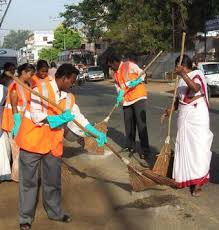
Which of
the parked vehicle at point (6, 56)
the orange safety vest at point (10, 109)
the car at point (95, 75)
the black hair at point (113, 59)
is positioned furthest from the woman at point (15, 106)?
the car at point (95, 75)

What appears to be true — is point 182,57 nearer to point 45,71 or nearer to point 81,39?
point 45,71

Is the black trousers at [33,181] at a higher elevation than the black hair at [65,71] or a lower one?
lower

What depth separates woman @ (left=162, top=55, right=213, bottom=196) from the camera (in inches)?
241

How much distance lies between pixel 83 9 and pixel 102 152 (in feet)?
160

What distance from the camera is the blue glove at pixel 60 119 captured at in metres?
4.88

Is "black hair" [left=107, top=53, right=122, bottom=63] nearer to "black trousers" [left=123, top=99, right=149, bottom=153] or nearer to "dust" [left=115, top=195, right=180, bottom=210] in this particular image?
"black trousers" [left=123, top=99, right=149, bottom=153]

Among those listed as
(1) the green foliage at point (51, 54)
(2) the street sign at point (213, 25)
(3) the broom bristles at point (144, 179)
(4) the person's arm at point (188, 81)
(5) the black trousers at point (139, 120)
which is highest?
(2) the street sign at point (213, 25)

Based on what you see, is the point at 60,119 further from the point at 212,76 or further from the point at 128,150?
the point at 212,76

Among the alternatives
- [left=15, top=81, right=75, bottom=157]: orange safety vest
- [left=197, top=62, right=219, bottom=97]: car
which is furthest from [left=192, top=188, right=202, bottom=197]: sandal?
[left=197, top=62, right=219, bottom=97]: car

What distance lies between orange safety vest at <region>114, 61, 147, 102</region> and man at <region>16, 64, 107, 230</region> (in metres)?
3.22

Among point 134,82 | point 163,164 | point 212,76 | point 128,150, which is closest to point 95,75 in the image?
point 212,76

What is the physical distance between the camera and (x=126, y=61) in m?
8.51

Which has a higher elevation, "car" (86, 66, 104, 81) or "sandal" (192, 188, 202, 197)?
"sandal" (192, 188, 202, 197)

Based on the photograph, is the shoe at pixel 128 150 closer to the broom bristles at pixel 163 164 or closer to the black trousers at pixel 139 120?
the black trousers at pixel 139 120
